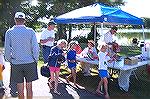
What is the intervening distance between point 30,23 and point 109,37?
34.4 feet

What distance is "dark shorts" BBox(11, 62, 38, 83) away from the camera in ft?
17.3

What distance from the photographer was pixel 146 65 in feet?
29.3

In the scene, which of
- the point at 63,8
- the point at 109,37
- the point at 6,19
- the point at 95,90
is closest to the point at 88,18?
the point at 109,37

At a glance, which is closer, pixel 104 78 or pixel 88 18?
pixel 104 78

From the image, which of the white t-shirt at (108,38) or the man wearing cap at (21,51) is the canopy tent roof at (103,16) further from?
the man wearing cap at (21,51)

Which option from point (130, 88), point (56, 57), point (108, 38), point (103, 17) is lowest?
point (130, 88)

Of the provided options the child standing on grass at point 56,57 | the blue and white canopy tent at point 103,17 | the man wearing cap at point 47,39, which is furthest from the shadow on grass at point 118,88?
the blue and white canopy tent at point 103,17

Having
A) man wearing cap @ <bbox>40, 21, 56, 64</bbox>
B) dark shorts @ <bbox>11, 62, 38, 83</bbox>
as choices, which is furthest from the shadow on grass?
dark shorts @ <bbox>11, 62, 38, 83</bbox>

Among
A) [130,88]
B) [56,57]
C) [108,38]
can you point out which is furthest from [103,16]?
[130,88]

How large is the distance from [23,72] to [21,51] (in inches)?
12.7

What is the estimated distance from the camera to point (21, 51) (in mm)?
5305

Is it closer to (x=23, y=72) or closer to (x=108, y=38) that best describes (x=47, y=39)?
(x=108, y=38)

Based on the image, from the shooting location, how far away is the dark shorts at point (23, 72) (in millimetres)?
5285

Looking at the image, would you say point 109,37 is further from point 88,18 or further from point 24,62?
point 24,62
